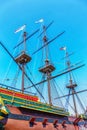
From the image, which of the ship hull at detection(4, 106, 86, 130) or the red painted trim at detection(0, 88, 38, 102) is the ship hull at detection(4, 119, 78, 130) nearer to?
the ship hull at detection(4, 106, 86, 130)

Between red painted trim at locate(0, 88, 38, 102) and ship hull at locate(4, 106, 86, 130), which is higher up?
red painted trim at locate(0, 88, 38, 102)

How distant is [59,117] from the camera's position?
22.5 m

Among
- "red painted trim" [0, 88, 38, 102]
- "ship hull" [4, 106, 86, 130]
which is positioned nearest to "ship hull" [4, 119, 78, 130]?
"ship hull" [4, 106, 86, 130]

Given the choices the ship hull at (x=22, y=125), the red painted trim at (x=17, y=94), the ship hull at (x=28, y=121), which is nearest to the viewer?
the ship hull at (x=22, y=125)

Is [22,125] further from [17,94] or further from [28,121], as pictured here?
[17,94]

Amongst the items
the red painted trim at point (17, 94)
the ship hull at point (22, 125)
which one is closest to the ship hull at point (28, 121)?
the ship hull at point (22, 125)

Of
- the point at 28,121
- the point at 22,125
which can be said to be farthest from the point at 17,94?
the point at 22,125

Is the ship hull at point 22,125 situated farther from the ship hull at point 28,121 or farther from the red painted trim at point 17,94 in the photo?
the red painted trim at point 17,94

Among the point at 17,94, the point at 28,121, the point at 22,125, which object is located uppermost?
the point at 17,94

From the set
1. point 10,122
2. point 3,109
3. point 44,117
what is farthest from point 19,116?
point 44,117

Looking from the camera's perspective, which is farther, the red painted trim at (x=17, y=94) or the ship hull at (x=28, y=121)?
the red painted trim at (x=17, y=94)

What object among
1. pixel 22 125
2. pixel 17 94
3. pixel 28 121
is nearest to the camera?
pixel 22 125

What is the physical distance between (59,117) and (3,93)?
30.8 feet

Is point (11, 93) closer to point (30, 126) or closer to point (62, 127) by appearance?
point (30, 126)
